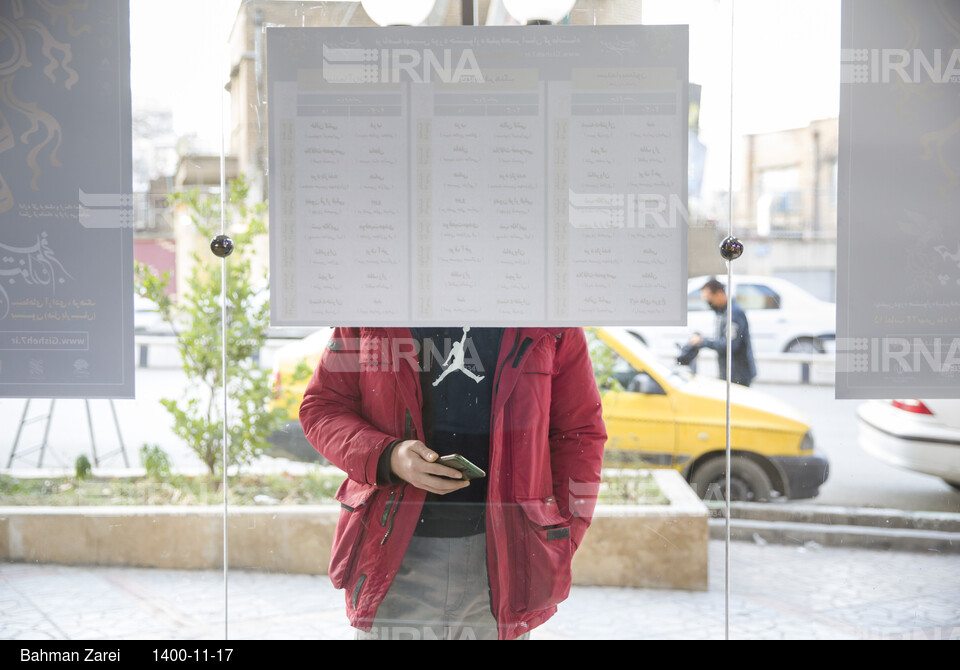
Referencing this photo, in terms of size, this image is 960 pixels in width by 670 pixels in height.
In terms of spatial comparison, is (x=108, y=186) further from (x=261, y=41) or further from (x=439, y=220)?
(x=439, y=220)

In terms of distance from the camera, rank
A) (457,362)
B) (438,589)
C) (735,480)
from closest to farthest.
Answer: (438,589) → (457,362) → (735,480)

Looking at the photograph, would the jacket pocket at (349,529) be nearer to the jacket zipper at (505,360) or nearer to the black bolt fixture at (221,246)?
the jacket zipper at (505,360)

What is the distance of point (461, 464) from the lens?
2613 mm

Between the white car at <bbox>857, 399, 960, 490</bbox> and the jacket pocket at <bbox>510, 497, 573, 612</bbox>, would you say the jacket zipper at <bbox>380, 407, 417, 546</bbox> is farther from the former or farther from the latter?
the white car at <bbox>857, 399, 960, 490</bbox>

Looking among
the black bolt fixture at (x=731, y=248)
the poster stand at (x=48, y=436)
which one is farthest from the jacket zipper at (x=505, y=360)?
the poster stand at (x=48, y=436)

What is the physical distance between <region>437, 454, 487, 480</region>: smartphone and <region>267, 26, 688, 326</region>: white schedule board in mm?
482

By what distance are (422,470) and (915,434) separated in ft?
5.94

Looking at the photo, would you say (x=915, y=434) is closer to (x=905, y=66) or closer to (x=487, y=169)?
(x=905, y=66)

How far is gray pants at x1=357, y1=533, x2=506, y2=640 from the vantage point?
8.46 ft

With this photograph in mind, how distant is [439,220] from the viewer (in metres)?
2.77

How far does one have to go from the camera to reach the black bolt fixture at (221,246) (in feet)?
9.33

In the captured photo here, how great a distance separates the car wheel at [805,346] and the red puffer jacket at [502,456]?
2.47ft

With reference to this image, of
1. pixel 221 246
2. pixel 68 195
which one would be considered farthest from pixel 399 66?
pixel 68 195

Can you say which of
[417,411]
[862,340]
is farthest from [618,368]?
[862,340]
